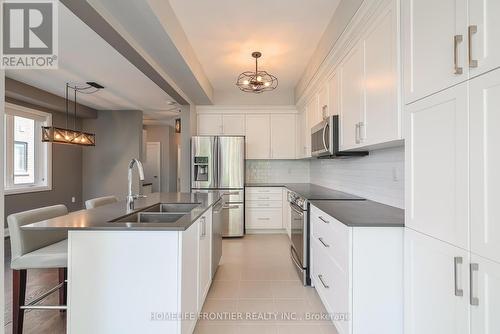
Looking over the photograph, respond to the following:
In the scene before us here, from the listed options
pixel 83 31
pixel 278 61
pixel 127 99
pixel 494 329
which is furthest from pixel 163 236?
pixel 127 99

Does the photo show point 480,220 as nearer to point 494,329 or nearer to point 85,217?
point 494,329

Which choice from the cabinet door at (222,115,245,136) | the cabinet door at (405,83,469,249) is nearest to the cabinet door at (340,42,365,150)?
the cabinet door at (405,83,469,249)

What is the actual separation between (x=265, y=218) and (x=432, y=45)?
417 centimetres

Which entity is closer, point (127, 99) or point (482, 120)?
point (482, 120)

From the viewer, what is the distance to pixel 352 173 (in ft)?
10.7

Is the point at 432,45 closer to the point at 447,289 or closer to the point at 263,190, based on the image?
the point at 447,289

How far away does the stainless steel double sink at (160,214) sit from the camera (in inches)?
85.2

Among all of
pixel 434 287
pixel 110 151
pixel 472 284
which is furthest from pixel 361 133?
pixel 110 151

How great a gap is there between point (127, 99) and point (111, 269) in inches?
187

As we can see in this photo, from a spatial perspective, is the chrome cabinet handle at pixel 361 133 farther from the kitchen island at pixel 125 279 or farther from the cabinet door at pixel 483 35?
the kitchen island at pixel 125 279

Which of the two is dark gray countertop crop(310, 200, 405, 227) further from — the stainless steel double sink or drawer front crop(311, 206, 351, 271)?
the stainless steel double sink

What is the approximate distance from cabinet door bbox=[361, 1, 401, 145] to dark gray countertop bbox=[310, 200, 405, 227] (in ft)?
1.65

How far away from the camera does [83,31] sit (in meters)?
2.84

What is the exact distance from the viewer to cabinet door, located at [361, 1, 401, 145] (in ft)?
5.44
